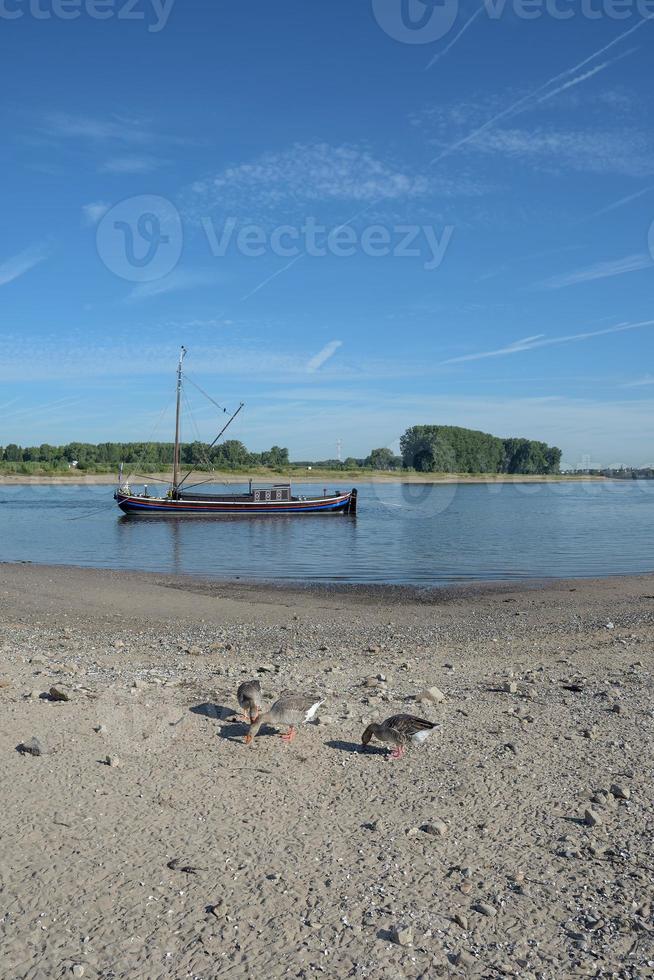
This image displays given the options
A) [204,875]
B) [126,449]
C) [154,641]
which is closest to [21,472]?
[126,449]

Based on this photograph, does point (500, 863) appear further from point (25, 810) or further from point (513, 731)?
point (25, 810)

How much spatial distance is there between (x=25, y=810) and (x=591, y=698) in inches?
244

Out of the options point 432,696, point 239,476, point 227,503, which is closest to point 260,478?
point 239,476

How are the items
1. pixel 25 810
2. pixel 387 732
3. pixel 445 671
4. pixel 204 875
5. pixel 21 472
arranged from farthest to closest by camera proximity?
pixel 21 472 < pixel 445 671 < pixel 387 732 < pixel 25 810 < pixel 204 875

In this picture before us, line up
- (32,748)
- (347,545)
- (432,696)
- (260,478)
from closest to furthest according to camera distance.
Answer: (32,748)
(432,696)
(347,545)
(260,478)

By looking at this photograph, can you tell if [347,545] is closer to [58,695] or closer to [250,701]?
[58,695]

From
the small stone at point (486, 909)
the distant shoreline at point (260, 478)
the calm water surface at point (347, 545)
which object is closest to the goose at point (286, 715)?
the small stone at point (486, 909)

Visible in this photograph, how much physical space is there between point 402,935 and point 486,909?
1.96 feet

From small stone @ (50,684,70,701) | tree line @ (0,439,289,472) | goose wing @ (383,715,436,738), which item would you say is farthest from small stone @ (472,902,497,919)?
tree line @ (0,439,289,472)

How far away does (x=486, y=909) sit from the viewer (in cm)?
454

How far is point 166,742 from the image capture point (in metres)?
6.96

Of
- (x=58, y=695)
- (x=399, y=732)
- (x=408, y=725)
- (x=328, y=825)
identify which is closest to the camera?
(x=328, y=825)

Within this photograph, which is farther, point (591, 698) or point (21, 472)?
point (21, 472)

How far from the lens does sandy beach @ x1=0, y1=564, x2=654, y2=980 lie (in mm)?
4227
